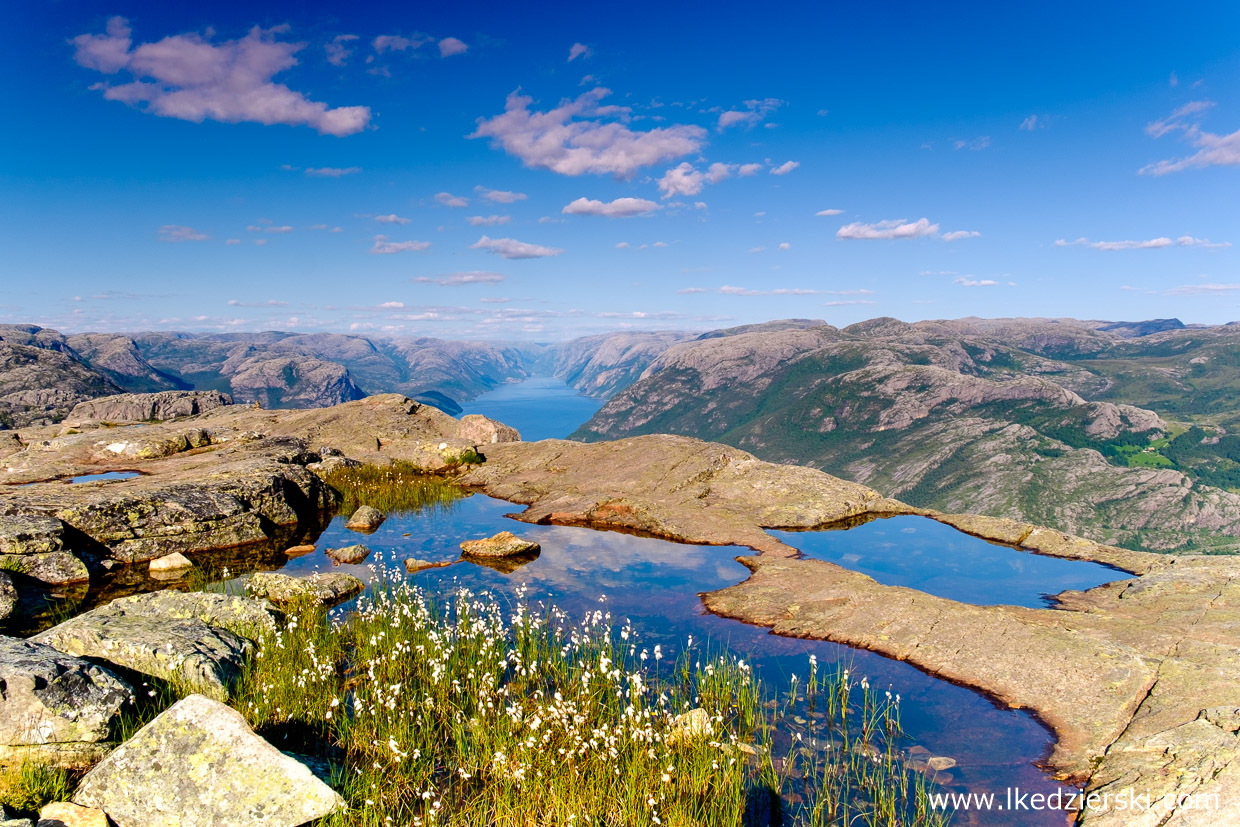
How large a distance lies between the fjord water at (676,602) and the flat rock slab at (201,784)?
6.54 m

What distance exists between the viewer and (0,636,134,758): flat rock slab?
7750 mm

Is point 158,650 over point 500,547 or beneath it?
over

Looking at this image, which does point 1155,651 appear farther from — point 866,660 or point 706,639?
point 706,639

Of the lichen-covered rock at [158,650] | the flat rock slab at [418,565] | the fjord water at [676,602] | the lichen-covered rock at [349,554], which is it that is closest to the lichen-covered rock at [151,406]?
the fjord water at [676,602]

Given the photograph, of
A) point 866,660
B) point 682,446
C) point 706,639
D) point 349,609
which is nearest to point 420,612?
point 349,609

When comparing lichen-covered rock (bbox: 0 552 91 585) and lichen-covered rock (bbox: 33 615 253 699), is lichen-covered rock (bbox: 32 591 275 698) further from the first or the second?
lichen-covered rock (bbox: 0 552 91 585)

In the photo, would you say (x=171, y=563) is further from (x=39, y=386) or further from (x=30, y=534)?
(x=39, y=386)

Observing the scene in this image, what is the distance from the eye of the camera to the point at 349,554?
1848 cm

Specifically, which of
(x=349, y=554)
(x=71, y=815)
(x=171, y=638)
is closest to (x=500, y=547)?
(x=349, y=554)

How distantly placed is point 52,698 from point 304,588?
7.01 m

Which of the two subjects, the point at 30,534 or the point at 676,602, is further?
the point at 30,534

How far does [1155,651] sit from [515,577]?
47.3 feet

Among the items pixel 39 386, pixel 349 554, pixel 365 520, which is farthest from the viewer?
pixel 39 386

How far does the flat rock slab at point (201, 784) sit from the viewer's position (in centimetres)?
718
